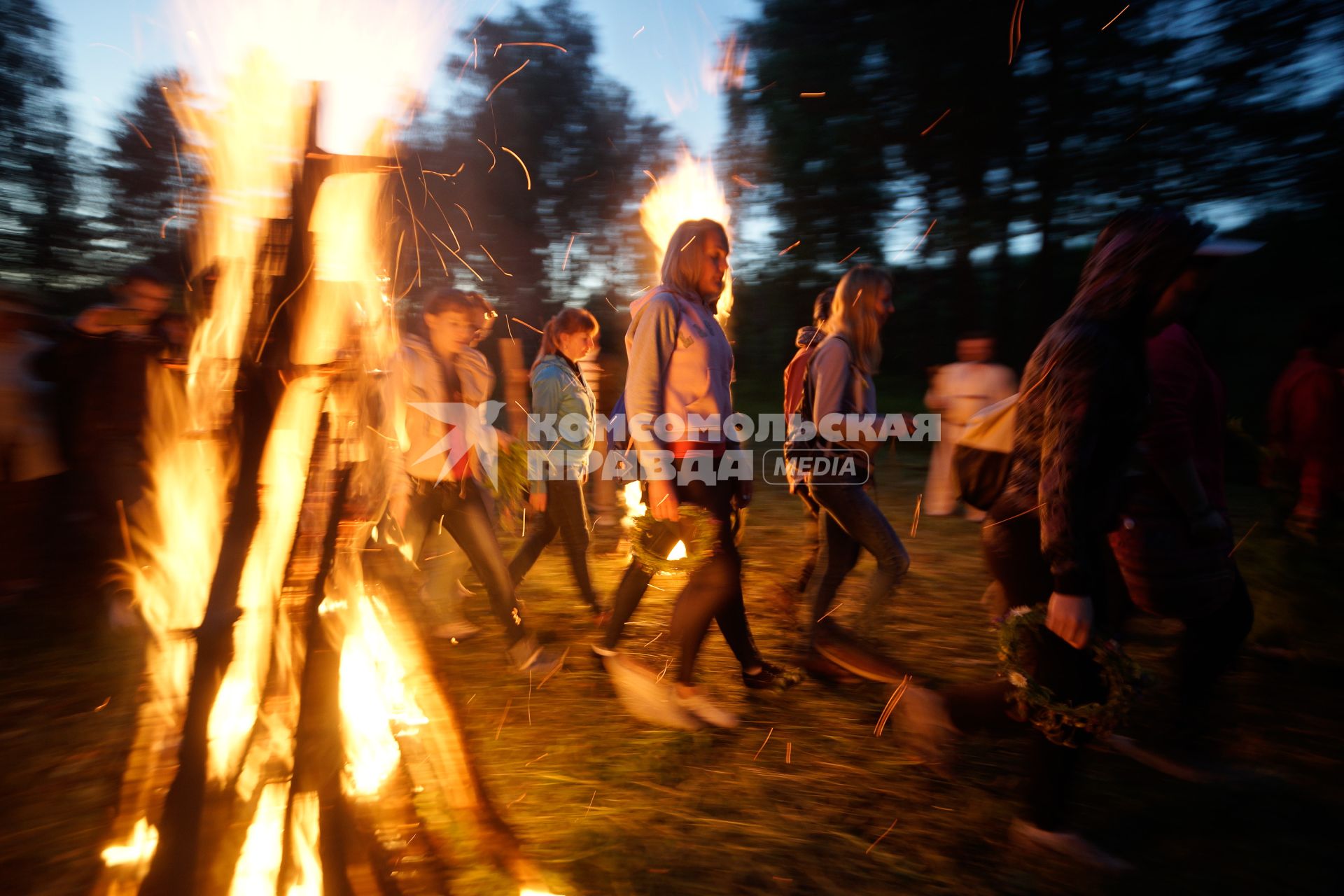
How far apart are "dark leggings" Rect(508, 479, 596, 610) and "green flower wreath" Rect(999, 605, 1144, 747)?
282cm

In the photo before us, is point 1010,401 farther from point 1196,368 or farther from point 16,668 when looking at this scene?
point 16,668

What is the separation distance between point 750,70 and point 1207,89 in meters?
7.06

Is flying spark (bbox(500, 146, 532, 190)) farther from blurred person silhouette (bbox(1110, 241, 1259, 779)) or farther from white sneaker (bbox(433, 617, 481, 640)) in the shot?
blurred person silhouette (bbox(1110, 241, 1259, 779))

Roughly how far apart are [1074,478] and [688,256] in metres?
1.79

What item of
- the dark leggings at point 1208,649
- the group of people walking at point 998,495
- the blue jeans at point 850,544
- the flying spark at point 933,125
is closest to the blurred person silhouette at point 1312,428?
the group of people walking at point 998,495

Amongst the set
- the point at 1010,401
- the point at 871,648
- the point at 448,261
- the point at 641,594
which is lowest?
the point at 871,648

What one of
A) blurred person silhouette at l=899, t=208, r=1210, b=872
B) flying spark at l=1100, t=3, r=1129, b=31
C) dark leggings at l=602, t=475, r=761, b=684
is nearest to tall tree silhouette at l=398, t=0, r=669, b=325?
flying spark at l=1100, t=3, r=1129, b=31

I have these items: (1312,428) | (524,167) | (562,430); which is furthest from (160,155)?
(524,167)

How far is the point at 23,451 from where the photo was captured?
4.80 m

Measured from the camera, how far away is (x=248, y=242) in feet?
5.16

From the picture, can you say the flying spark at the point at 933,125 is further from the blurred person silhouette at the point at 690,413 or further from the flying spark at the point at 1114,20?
the blurred person silhouette at the point at 690,413

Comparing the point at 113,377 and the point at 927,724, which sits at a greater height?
the point at 113,377

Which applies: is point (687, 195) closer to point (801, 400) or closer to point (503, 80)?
point (801, 400)

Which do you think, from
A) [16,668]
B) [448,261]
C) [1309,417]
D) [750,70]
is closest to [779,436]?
[750,70]
